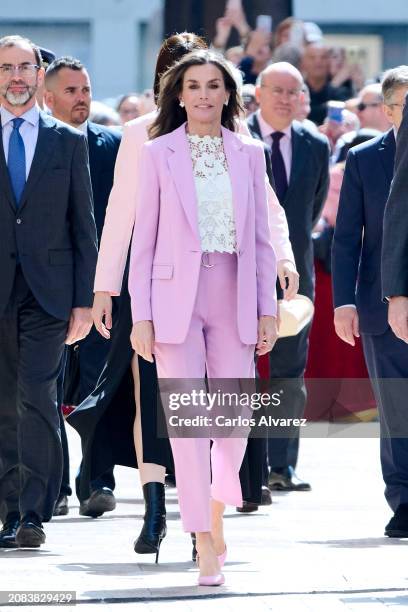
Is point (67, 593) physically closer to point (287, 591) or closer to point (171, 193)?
point (287, 591)

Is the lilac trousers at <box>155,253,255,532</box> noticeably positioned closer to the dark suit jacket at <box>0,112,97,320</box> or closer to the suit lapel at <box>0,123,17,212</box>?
the dark suit jacket at <box>0,112,97,320</box>

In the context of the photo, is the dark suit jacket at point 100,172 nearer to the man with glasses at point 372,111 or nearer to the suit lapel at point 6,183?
the suit lapel at point 6,183

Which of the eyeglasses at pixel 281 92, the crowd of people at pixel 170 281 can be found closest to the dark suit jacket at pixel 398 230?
the crowd of people at pixel 170 281

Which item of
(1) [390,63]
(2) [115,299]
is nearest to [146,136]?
(2) [115,299]

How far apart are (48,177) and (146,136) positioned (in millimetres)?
579

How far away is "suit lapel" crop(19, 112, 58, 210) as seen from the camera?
848 cm

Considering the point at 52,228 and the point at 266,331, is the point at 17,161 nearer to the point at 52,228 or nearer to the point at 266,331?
the point at 52,228

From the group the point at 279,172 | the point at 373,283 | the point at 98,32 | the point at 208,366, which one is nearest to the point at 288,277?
the point at 373,283

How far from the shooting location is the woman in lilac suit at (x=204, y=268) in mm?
7340

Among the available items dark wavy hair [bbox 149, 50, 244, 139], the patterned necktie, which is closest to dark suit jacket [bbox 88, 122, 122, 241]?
the patterned necktie

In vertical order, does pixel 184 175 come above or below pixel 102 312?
above

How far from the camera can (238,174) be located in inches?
295

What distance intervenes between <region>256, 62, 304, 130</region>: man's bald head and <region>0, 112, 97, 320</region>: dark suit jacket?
2.74 m

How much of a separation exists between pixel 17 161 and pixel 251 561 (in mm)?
1941
